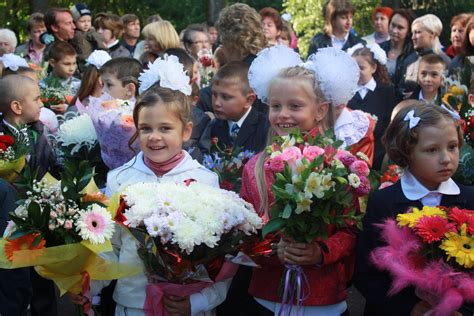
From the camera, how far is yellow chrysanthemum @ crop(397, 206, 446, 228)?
3.59 m

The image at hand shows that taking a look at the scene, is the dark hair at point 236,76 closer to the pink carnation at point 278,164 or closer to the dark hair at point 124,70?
the dark hair at point 124,70

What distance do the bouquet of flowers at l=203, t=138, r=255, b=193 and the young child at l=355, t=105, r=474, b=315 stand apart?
1100mm

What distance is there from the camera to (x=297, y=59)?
186 inches

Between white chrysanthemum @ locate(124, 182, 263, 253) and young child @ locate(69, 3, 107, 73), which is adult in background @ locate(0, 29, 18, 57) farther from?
white chrysanthemum @ locate(124, 182, 263, 253)

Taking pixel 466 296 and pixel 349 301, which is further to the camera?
pixel 349 301

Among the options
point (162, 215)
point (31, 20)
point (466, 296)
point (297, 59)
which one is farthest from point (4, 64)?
point (466, 296)

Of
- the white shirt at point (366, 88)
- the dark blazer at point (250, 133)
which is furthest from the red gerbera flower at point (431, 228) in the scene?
the white shirt at point (366, 88)

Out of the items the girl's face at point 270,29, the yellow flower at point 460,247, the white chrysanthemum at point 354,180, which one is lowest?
the girl's face at point 270,29

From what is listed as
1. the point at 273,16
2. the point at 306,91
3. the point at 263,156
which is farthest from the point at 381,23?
the point at 263,156

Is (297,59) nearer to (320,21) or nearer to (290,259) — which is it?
(290,259)

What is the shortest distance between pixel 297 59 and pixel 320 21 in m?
14.7

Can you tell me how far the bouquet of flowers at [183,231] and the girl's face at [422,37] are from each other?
728 centimetres

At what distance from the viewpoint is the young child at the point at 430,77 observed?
29.2 feet

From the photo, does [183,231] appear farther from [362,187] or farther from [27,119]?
[27,119]
